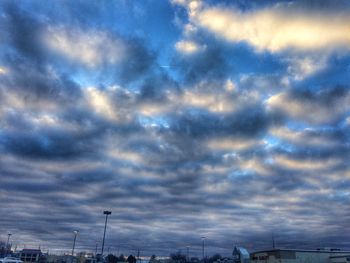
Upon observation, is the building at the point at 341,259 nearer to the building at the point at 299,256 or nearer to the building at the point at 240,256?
the building at the point at 299,256

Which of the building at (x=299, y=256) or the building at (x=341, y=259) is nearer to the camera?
the building at (x=341, y=259)

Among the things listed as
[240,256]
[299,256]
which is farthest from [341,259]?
[240,256]

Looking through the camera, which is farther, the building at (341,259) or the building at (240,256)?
the building at (240,256)

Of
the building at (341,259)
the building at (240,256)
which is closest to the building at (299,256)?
the building at (341,259)

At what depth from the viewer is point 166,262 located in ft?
648

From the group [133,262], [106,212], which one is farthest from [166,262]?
[106,212]

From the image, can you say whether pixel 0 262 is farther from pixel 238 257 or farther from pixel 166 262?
pixel 166 262

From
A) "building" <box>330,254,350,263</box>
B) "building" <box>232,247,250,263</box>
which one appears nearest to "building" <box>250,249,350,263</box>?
"building" <box>330,254,350,263</box>

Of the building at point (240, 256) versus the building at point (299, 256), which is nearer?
the building at point (299, 256)

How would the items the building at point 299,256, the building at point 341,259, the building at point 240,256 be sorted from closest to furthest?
the building at point 341,259 → the building at point 299,256 → the building at point 240,256

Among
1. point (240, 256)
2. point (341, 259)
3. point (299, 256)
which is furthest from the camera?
point (240, 256)

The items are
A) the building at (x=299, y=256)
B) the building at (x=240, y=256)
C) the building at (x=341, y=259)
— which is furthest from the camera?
the building at (x=240, y=256)

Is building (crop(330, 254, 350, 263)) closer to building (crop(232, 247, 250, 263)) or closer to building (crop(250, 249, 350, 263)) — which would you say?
building (crop(250, 249, 350, 263))

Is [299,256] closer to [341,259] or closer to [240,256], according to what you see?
[341,259]
